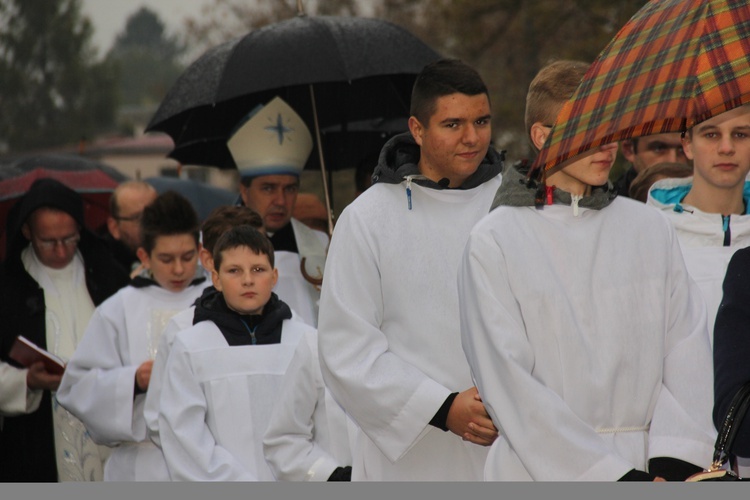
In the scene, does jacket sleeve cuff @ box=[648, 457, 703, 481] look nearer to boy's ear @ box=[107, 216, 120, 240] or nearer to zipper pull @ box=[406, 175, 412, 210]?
zipper pull @ box=[406, 175, 412, 210]

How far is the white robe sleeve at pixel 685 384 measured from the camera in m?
4.04

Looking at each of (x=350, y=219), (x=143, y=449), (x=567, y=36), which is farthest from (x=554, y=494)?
(x=567, y=36)

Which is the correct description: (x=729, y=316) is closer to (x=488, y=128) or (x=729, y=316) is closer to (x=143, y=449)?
(x=488, y=128)

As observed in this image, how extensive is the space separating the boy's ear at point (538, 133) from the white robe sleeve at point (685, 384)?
1.79 feet

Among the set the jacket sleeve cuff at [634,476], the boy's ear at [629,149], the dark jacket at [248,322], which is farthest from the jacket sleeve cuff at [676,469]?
the boy's ear at [629,149]

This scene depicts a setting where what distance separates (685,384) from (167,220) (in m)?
3.71

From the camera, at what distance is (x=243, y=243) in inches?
238

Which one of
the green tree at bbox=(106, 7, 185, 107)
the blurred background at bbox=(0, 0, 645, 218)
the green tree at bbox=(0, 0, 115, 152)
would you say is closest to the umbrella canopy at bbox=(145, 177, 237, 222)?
the blurred background at bbox=(0, 0, 645, 218)

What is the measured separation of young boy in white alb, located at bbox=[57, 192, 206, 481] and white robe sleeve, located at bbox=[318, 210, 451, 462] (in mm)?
2503

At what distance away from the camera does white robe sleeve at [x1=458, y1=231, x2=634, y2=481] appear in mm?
3908

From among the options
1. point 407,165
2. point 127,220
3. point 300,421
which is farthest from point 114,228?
point 407,165

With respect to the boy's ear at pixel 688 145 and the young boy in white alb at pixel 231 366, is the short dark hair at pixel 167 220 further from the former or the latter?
the boy's ear at pixel 688 145

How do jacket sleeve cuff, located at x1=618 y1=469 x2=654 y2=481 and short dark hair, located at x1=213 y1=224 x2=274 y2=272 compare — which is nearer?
jacket sleeve cuff, located at x1=618 y1=469 x2=654 y2=481

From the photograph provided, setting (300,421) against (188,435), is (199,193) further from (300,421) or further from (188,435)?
(300,421)
